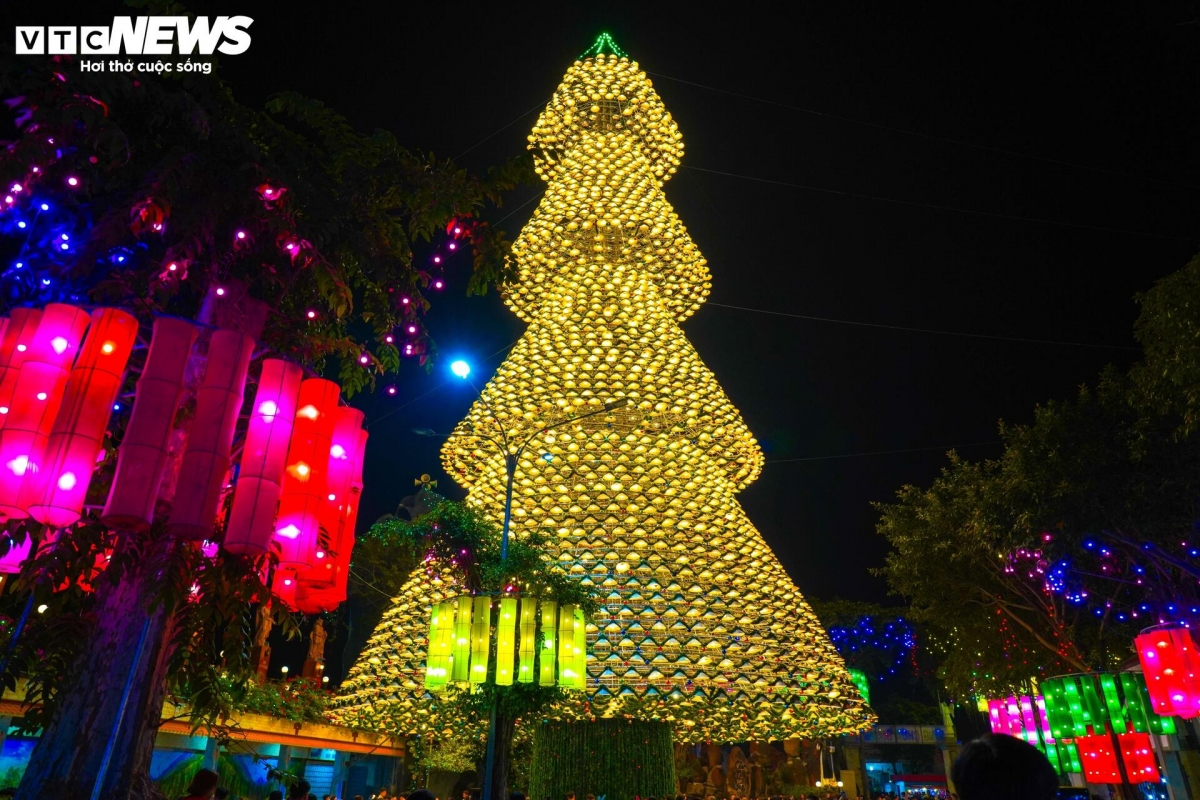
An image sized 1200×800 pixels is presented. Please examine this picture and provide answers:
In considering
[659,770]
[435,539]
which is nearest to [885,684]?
[659,770]

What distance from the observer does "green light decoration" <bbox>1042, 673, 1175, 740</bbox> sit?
38.7ft

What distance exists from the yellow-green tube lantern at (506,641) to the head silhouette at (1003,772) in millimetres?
7139

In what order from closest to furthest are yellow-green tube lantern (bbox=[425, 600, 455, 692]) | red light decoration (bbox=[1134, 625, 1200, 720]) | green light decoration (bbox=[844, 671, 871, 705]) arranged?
yellow-green tube lantern (bbox=[425, 600, 455, 692]) < red light decoration (bbox=[1134, 625, 1200, 720]) < green light decoration (bbox=[844, 671, 871, 705])

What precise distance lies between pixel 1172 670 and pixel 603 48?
18.1m

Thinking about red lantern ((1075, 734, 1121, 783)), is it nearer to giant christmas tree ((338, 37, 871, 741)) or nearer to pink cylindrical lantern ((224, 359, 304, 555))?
giant christmas tree ((338, 37, 871, 741))

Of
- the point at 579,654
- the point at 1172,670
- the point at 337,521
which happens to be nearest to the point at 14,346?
the point at 337,521

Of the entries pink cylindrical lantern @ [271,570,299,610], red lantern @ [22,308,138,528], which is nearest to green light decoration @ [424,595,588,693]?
pink cylindrical lantern @ [271,570,299,610]

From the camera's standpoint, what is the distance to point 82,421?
4.30 m

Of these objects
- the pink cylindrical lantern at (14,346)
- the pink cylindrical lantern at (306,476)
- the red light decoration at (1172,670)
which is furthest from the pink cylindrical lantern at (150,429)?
the red light decoration at (1172,670)

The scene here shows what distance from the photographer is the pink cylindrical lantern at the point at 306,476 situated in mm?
4941

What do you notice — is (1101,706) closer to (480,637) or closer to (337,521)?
(480,637)

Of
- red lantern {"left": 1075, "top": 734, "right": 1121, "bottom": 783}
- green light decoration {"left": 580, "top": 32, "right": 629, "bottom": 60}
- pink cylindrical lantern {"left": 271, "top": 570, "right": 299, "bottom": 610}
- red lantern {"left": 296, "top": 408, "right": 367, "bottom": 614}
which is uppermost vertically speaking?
green light decoration {"left": 580, "top": 32, "right": 629, "bottom": 60}

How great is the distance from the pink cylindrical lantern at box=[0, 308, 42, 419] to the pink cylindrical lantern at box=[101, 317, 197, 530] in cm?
68

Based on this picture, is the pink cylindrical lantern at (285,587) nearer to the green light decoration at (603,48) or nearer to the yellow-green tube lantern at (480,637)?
the yellow-green tube lantern at (480,637)
